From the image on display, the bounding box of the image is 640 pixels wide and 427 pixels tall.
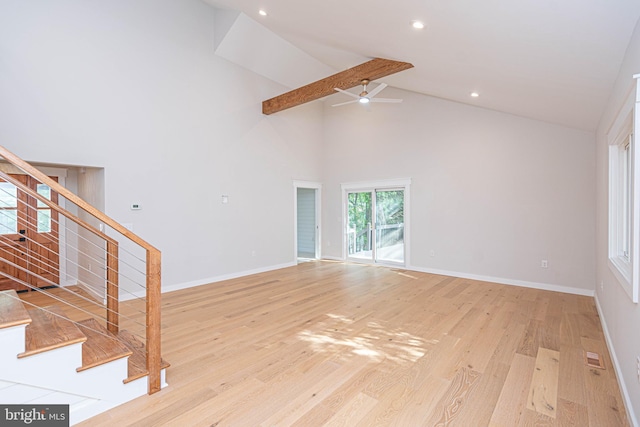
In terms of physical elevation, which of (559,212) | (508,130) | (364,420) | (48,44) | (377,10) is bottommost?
(364,420)

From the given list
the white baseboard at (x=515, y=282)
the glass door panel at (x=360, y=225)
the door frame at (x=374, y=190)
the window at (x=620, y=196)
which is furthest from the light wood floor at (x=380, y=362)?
the glass door panel at (x=360, y=225)

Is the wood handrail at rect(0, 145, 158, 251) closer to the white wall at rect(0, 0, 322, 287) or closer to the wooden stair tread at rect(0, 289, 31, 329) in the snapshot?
the wooden stair tread at rect(0, 289, 31, 329)

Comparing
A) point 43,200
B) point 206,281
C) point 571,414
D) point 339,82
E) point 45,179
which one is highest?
point 339,82

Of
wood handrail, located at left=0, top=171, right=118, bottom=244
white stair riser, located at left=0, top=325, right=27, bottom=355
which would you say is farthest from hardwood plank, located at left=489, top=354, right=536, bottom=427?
wood handrail, located at left=0, top=171, right=118, bottom=244

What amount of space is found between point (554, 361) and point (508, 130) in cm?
405

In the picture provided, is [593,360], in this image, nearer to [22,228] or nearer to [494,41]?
[494,41]

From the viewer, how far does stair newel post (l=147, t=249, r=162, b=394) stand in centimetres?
218

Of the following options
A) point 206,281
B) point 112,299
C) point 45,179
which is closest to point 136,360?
point 112,299

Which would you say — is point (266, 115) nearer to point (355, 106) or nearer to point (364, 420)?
point (355, 106)

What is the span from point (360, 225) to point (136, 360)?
5869 mm

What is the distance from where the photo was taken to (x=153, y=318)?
2.19 metres

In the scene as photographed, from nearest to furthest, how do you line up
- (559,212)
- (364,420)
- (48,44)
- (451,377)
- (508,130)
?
(364,420)
(451,377)
(48,44)
(559,212)
(508,130)

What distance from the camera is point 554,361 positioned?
2.73m

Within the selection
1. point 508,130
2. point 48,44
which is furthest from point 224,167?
point 508,130
